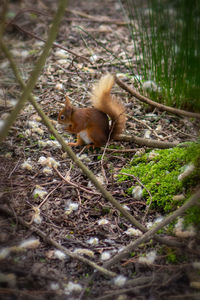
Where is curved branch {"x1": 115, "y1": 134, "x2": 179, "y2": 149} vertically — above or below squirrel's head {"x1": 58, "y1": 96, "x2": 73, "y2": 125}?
below

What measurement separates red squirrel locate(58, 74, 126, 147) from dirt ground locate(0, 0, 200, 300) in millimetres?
113

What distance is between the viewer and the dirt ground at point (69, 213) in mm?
1541

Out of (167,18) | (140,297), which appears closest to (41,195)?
(140,297)

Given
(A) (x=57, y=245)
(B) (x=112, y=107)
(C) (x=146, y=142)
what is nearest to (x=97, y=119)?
(B) (x=112, y=107)

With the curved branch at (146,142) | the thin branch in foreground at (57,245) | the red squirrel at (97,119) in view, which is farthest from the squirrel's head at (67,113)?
the thin branch in foreground at (57,245)

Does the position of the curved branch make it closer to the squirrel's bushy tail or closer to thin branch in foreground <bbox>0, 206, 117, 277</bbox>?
the squirrel's bushy tail

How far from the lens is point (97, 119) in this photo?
277cm

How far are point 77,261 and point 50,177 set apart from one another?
812mm

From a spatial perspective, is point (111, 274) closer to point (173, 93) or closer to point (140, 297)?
point (140, 297)

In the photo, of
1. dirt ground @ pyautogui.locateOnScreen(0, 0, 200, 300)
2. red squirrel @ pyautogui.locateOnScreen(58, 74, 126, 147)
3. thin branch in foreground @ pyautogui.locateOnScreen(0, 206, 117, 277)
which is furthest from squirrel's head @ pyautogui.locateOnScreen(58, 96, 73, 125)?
thin branch in foreground @ pyautogui.locateOnScreen(0, 206, 117, 277)

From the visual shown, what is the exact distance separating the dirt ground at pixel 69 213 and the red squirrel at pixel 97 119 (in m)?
0.11

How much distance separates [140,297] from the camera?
151 centimetres

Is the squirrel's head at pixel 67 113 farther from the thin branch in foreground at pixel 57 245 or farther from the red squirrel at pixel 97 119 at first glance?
the thin branch in foreground at pixel 57 245

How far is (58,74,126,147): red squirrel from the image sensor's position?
270 centimetres
